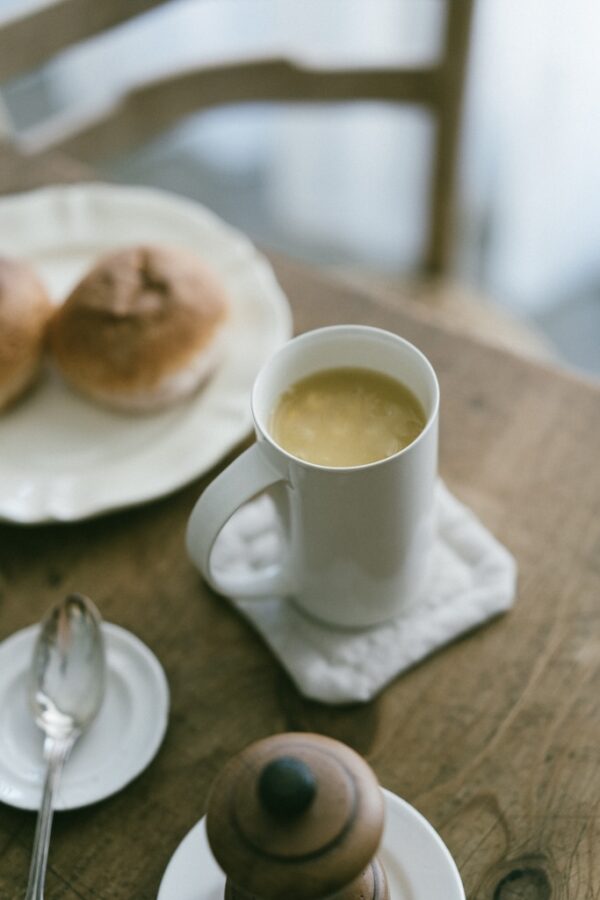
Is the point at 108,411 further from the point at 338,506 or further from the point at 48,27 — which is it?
the point at 48,27

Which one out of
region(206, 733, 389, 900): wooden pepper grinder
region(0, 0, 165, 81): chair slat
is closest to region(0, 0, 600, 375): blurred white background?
region(0, 0, 165, 81): chair slat

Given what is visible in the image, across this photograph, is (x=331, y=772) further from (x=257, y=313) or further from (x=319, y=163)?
(x=319, y=163)

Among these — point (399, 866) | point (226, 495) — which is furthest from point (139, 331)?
point (399, 866)

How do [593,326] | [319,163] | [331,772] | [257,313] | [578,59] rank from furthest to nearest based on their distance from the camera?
[319,163] → [593,326] → [578,59] → [257,313] → [331,772]

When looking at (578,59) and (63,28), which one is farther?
(578,59)

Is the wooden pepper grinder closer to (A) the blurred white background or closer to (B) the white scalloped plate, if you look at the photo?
(B) the white scalloped plate

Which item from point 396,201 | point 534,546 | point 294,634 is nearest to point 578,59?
point 396,201

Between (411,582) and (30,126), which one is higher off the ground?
(411,582)
